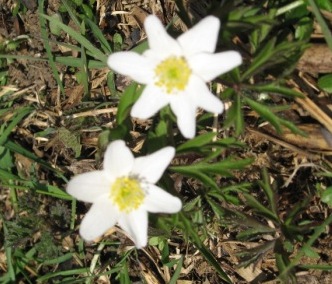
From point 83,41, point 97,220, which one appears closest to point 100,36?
point 83,41

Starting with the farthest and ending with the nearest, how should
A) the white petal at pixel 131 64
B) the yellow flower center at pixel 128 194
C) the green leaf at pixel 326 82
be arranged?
the green leaf at pixel 326 82, the yellow flower center at pixel 128 194, the white petal at pixel 131 64

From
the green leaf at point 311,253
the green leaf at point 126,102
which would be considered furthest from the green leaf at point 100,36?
the green leaf at point 311,253

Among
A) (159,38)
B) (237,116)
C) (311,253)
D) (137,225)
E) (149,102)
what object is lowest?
(311,253)

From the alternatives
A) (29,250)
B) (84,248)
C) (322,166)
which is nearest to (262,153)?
(322,166)

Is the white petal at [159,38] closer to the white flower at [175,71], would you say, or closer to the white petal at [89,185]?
the white flower at [175,71]

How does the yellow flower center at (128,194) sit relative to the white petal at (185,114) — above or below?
below

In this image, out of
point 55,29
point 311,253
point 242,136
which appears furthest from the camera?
point 55,29

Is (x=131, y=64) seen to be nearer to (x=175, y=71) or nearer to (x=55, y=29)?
(x=175, y=71)
